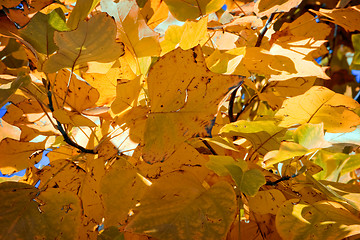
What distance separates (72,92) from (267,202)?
20 centimetres

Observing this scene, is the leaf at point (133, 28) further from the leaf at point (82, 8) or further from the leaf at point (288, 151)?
the leaf at point (288, 151)

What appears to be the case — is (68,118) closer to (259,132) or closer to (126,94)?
(126,94)

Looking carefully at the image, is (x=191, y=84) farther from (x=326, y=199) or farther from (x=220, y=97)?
(x=326, y=199)

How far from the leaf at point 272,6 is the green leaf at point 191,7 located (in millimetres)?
45

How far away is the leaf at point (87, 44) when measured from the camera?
0.28 metres

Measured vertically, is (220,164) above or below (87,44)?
below

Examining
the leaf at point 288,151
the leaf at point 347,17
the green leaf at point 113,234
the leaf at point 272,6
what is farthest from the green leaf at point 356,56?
the green leaf at point 113,234

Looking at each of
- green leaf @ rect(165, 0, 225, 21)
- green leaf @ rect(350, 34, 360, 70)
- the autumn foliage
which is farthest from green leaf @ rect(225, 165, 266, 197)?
green leaf @ rect(350, 34, 360, 70)

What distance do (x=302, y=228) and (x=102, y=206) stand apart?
0.57 ft

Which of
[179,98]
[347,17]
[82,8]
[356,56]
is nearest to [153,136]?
[179,98]

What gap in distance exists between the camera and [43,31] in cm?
31

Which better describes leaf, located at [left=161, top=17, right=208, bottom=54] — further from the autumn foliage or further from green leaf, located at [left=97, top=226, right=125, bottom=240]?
green leaf, located at [left=97, top=226, right=125, bottom=240]

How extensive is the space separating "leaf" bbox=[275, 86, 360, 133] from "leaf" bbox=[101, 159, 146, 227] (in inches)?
5.8

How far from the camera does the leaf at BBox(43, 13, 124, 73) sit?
0.91 ft
